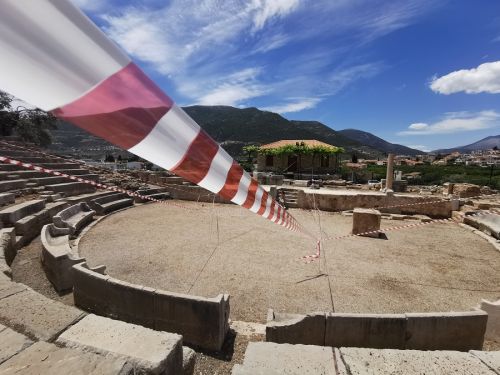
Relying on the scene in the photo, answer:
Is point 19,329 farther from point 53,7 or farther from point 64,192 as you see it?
point 64,192

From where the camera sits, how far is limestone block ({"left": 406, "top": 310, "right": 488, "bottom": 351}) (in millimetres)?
4020

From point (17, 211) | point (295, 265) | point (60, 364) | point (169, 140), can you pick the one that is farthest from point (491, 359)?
point (17, 211)

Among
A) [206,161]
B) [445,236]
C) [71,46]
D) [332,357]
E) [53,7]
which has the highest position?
[53,7]

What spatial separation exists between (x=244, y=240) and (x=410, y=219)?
8139 mm

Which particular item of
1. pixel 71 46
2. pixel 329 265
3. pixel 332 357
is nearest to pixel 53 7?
pixel 71 46

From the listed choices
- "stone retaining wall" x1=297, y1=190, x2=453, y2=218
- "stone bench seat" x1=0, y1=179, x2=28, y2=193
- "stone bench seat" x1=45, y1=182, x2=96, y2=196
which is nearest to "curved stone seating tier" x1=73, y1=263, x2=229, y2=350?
"stone bench seat" x1=0, y1=179, x2=28, y2=193

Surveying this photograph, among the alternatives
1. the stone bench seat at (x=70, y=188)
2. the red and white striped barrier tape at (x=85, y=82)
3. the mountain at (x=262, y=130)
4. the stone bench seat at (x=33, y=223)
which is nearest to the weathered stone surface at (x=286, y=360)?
the red and white striped barrier tape at (x=85, y=82)

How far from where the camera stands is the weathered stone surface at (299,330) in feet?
12.9

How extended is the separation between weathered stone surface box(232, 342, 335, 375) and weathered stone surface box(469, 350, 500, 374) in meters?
1.21

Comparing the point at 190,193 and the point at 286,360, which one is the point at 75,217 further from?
the point at 286,360

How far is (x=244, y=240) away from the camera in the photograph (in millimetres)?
9711

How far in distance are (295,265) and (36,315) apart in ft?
19.0

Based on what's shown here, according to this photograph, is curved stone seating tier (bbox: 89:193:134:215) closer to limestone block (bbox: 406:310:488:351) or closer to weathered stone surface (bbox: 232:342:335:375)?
weathered stone surface (bbox: 232:342:335:375)

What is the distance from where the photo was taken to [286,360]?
7.89 feet
